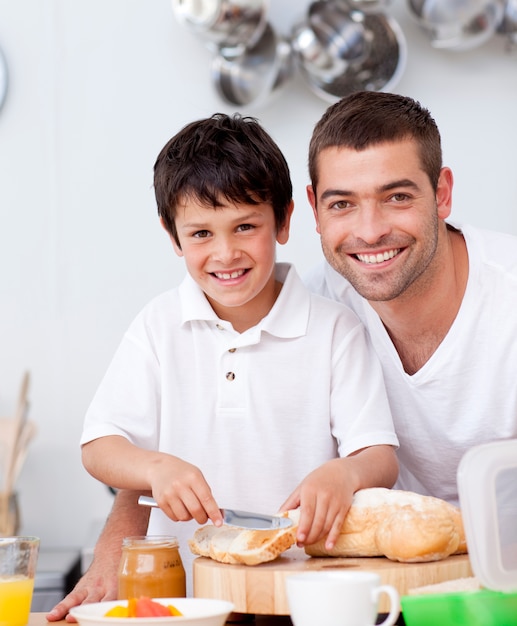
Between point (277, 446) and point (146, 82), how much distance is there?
5.76ft

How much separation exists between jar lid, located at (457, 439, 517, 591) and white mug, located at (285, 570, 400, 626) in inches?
4.4

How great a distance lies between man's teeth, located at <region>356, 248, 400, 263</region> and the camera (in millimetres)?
1425

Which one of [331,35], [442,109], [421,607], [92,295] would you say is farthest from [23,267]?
[421,607]

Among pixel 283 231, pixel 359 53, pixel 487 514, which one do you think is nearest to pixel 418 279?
pixel 283 231

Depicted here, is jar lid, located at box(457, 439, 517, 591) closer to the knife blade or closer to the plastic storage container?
the plastic storage container

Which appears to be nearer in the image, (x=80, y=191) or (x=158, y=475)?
(x=158, y=475)

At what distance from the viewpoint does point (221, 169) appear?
1.33 meters

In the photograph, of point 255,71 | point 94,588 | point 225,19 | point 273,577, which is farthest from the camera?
point 255,71

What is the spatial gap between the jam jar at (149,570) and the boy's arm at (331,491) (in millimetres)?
140

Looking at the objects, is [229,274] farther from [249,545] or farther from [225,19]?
[225,19]

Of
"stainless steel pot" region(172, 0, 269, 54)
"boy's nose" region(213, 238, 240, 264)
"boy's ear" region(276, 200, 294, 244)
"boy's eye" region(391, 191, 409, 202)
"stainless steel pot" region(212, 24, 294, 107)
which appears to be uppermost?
"stainless steel pot" region(172, 0, 269, 54)

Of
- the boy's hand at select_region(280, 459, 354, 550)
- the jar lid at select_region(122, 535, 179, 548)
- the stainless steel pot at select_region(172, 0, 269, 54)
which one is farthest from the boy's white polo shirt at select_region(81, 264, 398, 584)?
the stainless steel pot at select_region(172, 0, 269, 54)

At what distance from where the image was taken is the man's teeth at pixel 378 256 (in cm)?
142

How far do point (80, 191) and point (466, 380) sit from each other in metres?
1.65
